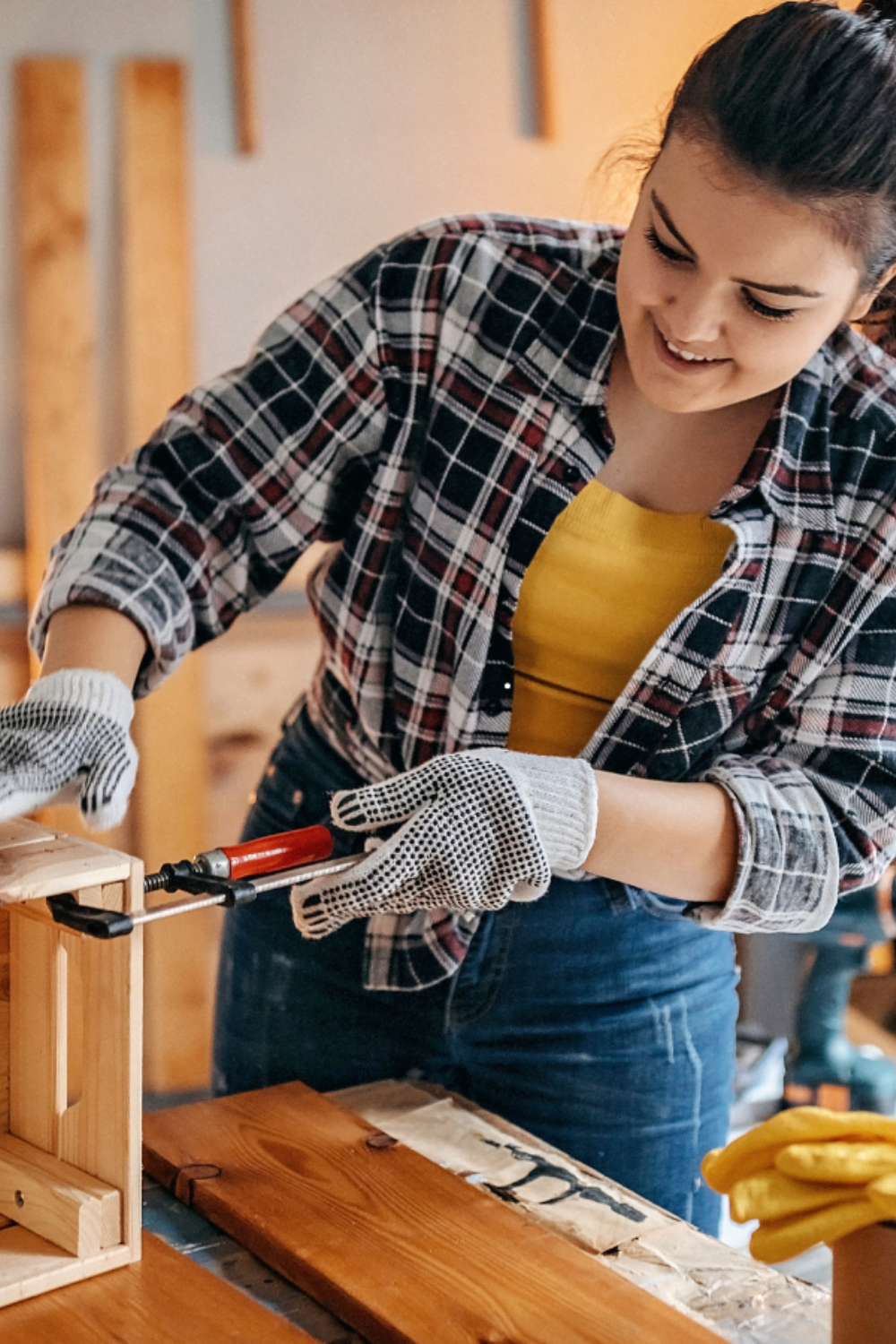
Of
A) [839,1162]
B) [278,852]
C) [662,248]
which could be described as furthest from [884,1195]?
[662,248]

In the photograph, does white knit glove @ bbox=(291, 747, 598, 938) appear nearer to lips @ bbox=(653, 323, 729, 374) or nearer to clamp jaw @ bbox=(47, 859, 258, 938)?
clamp jaw @ bbox=(47, 859, 258, 938)

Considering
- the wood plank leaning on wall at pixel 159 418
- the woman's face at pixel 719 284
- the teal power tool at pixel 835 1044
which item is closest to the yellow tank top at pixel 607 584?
the woman's face at pixel 719 284

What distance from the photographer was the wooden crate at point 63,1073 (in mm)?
937

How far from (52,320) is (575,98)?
3.63ft

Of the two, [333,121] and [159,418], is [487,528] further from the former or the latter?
[333,121]

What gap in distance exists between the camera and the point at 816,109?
1.00 metres

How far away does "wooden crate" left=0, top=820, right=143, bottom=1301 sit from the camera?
94 centimetres

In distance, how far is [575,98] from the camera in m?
2.78

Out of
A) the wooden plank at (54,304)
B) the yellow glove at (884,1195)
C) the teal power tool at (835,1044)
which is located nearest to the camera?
the yellow glove at (884,1195)

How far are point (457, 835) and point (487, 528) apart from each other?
311mm

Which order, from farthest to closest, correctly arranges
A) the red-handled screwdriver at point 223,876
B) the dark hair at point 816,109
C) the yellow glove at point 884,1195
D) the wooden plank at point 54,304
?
the wooden plank at point 54,304 → the dark hair at point 816,109 → the red-handled screwdriver at point 223,876 → the yellow glove at point 884,1195

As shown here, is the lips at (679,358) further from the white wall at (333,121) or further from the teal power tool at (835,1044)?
the white wall at (333,121)

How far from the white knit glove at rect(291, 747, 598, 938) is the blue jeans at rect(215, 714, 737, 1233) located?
22 centimetres

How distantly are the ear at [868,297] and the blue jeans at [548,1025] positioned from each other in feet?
1.76
